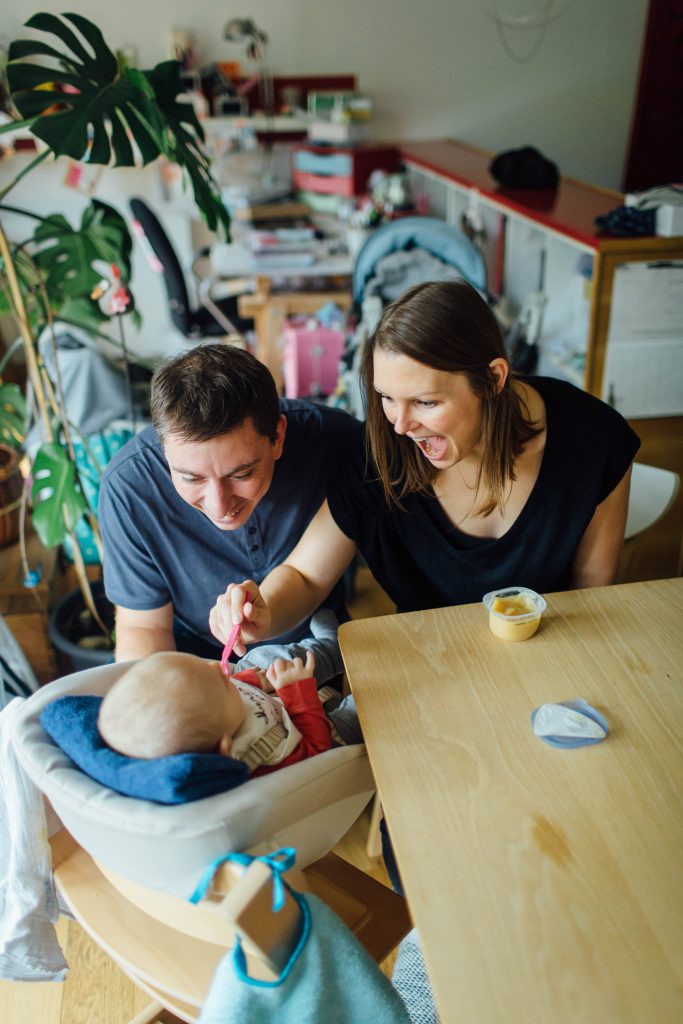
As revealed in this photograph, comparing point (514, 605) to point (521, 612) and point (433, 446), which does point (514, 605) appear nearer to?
point (521, 612)

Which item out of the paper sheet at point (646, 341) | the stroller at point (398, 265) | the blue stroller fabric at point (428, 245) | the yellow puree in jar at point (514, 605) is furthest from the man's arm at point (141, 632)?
the blue stroller fabric at point (428, 245)

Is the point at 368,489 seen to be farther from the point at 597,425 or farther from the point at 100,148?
the point at 100,148

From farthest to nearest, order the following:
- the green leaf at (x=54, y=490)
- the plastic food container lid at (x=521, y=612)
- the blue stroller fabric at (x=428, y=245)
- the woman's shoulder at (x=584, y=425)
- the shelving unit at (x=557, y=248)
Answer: the blue stroller fabric at (x=428, y=245) < the shelving unit at (x=557, y=248) < the green leaf at (x=54, y=490) < the woman's shoulder at (x=584, y=425) < the plastic food container lid at (x=521, y=612)

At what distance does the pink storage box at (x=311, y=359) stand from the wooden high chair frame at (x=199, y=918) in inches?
104

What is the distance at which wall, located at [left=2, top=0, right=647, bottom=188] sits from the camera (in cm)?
442

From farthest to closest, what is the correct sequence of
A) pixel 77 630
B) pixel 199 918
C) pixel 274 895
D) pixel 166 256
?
pixel 166 256, pixel 77 630, pixel 199 918, pixel 274 895

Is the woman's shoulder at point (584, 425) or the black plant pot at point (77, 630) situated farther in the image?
the black plant pot at point (77, 630)

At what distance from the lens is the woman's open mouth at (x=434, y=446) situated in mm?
1263

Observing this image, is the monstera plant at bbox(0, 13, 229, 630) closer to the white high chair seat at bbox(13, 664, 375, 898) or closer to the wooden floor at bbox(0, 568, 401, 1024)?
the wooden floor at bbox(0, 568, 401, 1024)

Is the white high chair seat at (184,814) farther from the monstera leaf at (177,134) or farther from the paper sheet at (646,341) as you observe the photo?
the paper sheet at (646,341)

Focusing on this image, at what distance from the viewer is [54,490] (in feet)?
6.34

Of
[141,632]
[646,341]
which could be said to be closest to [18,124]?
[141,632]

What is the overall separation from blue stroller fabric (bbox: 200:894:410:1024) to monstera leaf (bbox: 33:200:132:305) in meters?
1.66

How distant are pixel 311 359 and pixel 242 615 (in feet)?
8.19
